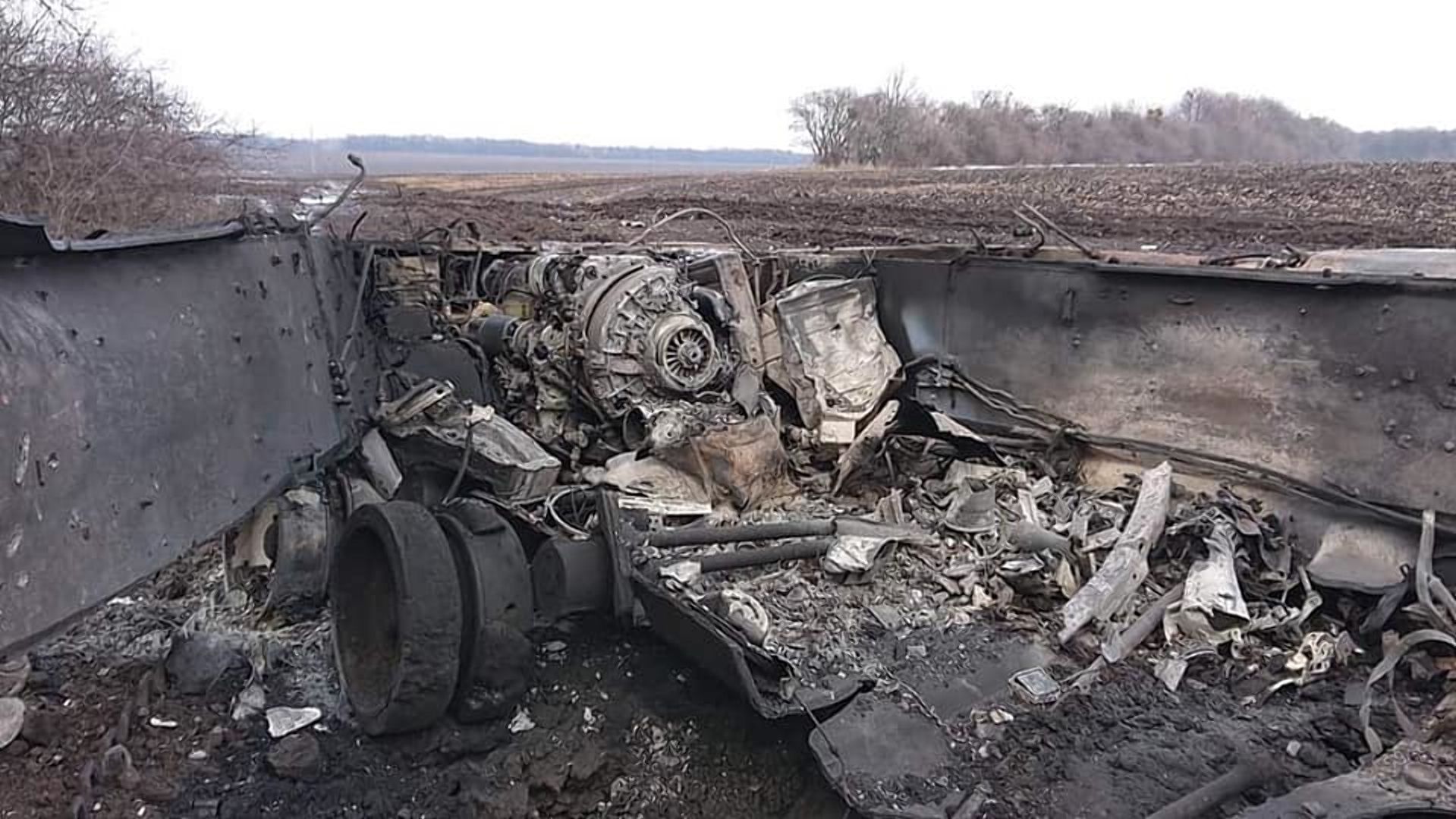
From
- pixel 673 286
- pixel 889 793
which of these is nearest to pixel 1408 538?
pixel 889 793

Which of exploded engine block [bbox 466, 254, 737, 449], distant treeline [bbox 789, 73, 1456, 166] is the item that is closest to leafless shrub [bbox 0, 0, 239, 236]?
exploded engine block [bbox 466, 254, 737, 449]

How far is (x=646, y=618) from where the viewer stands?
360cm

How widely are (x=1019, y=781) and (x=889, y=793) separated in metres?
0.37

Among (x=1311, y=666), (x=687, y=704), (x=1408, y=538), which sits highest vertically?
(x=1408, y=538)

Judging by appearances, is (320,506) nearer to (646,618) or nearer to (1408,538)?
(646,618)

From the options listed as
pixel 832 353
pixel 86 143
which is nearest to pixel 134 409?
pixel 832 353

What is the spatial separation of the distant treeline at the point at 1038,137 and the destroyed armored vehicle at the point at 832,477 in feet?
72.1

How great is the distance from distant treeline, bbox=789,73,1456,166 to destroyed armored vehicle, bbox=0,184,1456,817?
21969mm

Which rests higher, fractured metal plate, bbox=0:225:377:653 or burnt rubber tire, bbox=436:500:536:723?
fractured metal plate, bbox=0:225:377:653

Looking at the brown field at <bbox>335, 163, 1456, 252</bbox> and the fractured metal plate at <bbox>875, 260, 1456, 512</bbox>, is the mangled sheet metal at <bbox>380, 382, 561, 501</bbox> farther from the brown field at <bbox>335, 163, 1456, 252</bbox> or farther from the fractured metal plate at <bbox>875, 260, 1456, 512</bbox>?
the brown field at <bbox>335, 163, 1456, 252</bbox>

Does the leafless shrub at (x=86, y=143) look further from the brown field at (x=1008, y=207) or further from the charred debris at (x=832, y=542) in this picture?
the charred debris at (x=832, y=542)

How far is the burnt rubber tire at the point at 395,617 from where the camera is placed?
10.1ft

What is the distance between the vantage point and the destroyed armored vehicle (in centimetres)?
266

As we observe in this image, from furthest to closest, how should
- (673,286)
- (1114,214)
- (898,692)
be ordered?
(1114,214) → (673,286) → (898,692)
